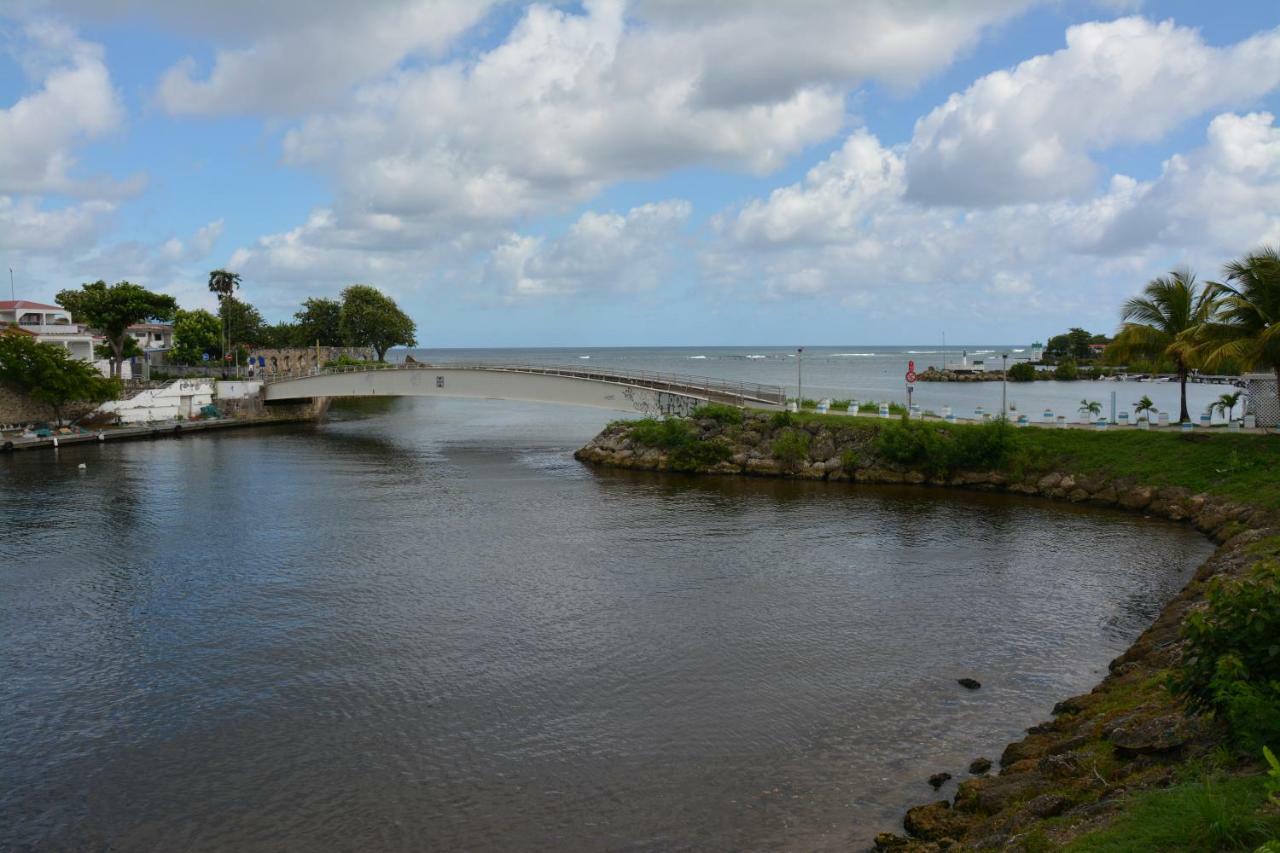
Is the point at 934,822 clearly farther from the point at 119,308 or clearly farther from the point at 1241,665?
the point at 119,308

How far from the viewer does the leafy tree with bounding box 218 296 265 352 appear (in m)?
118

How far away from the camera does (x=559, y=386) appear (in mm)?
63125

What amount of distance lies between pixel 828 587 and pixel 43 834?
19594 millimetres

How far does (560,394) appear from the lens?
63.2 meters

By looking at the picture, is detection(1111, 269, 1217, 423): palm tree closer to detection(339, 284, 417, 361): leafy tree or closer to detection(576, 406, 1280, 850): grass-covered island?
detection(576, 406, 1280, 850): grass-covered island

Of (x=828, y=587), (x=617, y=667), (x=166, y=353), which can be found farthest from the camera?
(x=166, y=353)

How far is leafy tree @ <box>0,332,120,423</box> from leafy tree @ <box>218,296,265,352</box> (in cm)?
4965

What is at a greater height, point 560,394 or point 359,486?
point 560,394

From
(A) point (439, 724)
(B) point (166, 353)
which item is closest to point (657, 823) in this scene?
(A) point (439, 724)

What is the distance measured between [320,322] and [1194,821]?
129014 millimetres

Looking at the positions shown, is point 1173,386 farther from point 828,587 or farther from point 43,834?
point 43,834

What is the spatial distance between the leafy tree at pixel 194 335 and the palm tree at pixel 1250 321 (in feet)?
320

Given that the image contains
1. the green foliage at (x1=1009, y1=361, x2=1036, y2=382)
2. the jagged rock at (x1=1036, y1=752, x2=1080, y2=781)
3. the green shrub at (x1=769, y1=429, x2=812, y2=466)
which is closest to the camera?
the jagged rock at (x1=1036, y1=752, x2=1080, y2=781)

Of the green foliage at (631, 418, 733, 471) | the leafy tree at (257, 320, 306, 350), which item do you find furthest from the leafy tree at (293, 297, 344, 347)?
the green foliage at (631, 418, 733, 471)
